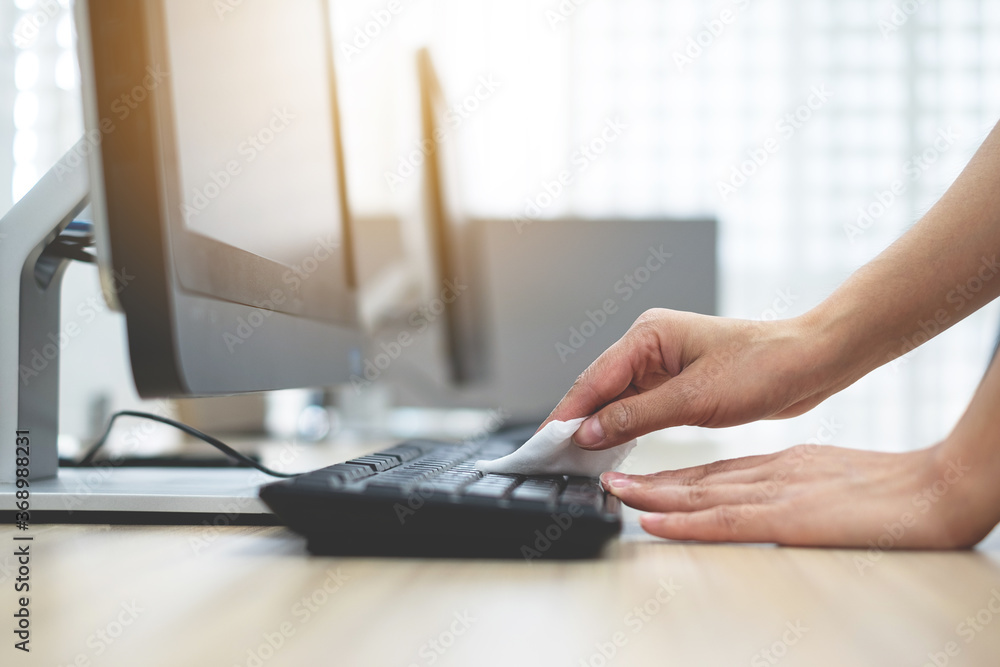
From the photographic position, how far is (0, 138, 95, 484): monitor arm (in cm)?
48

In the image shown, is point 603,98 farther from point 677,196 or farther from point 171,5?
point 171,5

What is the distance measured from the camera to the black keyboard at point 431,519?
0.31m

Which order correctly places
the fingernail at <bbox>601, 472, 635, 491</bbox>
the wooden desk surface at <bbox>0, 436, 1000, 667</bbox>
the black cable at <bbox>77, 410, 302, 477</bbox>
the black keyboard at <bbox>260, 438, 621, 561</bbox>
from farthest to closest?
1. the black cable at <bbox>77, 410, 302, 477</bbox>
2. the fingernail at <bbox>601, 472, 635, 491</bbox>
3. the black keyboard at <bbox>260, 438, 621, 561</bbox>
4. the wooden desk surface at <bbox>0, 436, 1000, 667</bbox>

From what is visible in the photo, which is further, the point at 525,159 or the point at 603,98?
the point at 603,98

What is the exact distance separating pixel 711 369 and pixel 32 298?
1.77ft

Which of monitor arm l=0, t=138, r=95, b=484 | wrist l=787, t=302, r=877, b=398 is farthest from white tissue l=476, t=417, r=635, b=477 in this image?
monitor arm l=0, t=138, r=95, b=484

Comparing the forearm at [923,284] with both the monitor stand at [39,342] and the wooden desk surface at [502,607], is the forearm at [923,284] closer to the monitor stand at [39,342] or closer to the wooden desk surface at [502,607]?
the wooden desk surface at [502,607]

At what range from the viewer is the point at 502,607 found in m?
0.25

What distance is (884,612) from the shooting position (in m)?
0.24

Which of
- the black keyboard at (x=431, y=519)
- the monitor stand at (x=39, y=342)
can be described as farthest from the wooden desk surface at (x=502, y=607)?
the monitor stand at (x=39, y=342)

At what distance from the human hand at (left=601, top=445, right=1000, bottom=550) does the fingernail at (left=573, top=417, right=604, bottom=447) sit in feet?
0.09

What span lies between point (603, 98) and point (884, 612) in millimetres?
3699

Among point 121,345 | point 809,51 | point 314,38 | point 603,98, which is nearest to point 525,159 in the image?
point 603,98

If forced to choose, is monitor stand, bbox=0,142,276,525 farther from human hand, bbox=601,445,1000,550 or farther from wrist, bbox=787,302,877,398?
wrist, bbox=787,302,877,398
